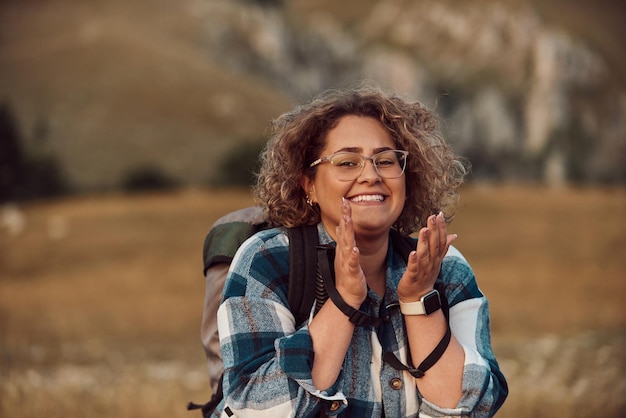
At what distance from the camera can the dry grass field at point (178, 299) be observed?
6910mm

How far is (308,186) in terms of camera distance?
Answer: 313 cm

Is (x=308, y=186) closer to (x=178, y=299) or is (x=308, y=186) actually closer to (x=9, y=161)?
(x=178, y=299)

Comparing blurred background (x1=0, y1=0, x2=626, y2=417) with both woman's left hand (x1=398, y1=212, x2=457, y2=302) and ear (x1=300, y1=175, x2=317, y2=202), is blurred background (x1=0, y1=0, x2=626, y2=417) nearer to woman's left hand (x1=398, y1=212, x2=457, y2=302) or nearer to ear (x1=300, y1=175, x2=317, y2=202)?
ear (x1=300, y1=175, x2=317, y2=202)

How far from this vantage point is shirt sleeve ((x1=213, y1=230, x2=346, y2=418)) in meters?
2.60

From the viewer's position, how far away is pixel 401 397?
9.15ft

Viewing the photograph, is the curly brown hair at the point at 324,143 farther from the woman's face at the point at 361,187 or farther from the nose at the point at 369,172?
the nose at the point at 369,172

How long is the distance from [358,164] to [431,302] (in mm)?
558

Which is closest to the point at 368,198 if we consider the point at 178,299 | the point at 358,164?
the point at 358,164

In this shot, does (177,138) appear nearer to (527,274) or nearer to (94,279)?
(94,279)

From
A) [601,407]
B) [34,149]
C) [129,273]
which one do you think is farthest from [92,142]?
[601,407]

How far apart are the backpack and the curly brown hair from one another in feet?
0.38

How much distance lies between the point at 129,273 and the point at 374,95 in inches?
1385

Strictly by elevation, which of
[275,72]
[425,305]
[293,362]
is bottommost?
[293,362]

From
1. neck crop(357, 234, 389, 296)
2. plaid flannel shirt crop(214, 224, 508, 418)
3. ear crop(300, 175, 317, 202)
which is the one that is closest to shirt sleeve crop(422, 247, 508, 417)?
plaid flannel shirt crop(214, 224, 508, 418)
